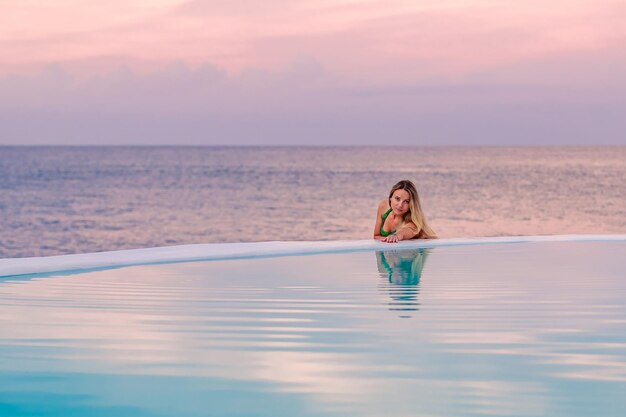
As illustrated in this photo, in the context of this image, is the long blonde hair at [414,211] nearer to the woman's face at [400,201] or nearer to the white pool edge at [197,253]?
the woman's face at [400,201]

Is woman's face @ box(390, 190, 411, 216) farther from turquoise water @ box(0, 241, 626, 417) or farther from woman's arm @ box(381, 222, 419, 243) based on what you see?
turquoise water @ box(0, 241, 626, 417)

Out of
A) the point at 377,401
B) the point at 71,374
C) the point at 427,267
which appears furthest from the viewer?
the point at 427,267

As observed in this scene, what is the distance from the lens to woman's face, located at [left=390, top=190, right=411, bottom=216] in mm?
7641

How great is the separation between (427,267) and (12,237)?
2673cm

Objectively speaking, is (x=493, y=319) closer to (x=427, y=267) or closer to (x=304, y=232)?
(x=427, y=267)

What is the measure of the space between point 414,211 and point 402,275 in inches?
79.2

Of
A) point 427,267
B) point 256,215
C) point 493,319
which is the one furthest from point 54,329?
point 256,215

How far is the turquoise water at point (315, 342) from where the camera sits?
116 inches

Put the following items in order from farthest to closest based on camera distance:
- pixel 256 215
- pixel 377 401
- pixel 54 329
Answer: pixel 256 215, pixel 54 329, pixel 377 401

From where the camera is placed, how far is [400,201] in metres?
7.64

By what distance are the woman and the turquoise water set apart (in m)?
1.58

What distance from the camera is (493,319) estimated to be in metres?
4.31

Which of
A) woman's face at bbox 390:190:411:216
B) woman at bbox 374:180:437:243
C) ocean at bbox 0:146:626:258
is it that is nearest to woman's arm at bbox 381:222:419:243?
woman at bbox 374:180:437:243

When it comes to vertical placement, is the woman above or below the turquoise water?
above
